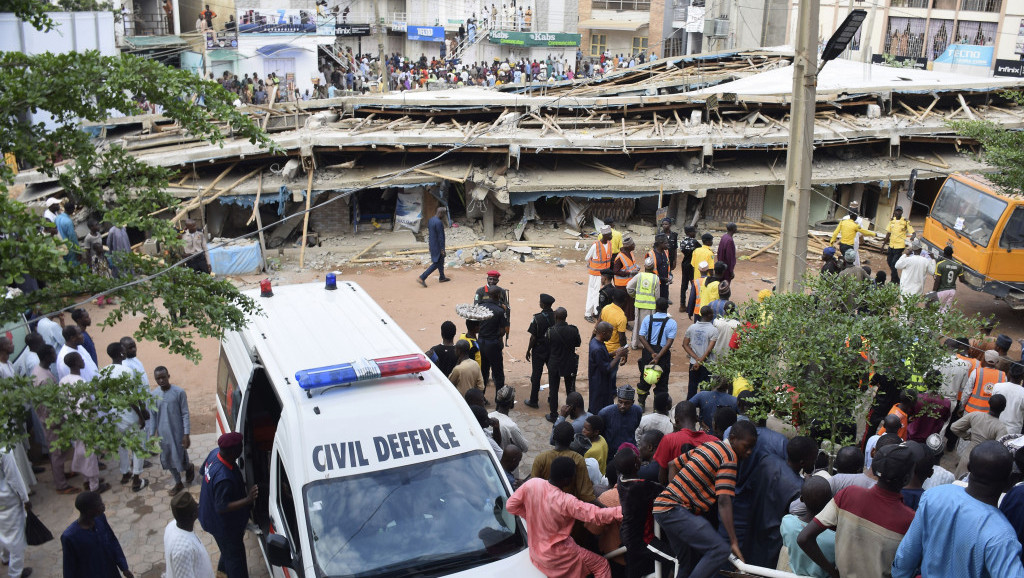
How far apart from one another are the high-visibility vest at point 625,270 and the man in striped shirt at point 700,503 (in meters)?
7.11

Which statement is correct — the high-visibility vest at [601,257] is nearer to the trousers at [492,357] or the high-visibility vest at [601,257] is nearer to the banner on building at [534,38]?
the trousers at [492,357]

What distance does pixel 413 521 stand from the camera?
5238 millimetres

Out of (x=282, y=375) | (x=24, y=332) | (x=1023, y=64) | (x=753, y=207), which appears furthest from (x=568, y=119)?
(x=1023, y=64)

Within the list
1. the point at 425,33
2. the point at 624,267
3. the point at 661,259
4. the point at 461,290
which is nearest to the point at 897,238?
the point at 661,259

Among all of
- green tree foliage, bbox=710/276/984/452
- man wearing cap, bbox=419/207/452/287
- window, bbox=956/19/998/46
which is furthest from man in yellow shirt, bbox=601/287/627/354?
window, bbox=956/19/998/46

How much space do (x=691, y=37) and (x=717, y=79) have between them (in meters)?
23.0

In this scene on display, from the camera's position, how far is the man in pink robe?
203 inches

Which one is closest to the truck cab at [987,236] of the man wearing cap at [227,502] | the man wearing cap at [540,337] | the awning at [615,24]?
the man wearing cap at [540,337]

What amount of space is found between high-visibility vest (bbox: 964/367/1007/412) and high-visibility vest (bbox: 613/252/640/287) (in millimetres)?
5083

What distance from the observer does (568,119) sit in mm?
18875

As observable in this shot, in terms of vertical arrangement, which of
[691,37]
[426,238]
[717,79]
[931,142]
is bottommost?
[426,238]

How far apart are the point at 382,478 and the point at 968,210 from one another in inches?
489

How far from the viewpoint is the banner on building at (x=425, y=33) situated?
41375mm

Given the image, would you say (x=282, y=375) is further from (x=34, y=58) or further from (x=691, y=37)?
(x=691, y=37)
